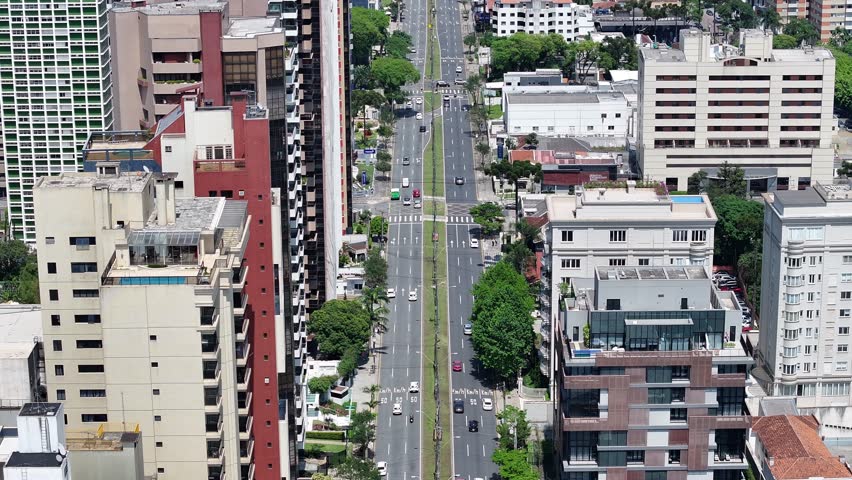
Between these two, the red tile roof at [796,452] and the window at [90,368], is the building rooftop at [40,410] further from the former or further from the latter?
the red tile roof at [796,452]

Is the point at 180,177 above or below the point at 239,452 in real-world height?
above

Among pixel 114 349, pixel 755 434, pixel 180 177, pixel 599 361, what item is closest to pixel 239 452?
pixel 114 349

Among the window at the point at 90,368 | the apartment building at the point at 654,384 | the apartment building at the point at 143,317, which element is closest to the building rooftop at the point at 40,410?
the apartment building at the point at 143,317

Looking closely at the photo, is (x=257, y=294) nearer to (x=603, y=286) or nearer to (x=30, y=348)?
(x=30, y=348)

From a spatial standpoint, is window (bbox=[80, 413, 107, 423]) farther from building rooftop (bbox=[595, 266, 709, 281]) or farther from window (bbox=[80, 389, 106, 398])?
building rooftop (bbox=[595, 266, 709, 281])

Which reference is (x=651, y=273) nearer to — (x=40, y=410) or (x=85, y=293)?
(x=85, y=293)

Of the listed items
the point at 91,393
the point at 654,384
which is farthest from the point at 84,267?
the point at 654,384

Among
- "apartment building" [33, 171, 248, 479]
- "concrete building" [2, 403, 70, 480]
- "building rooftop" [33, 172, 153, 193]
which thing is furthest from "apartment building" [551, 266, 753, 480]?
"concrete building" [2, 403, 70, 480]
